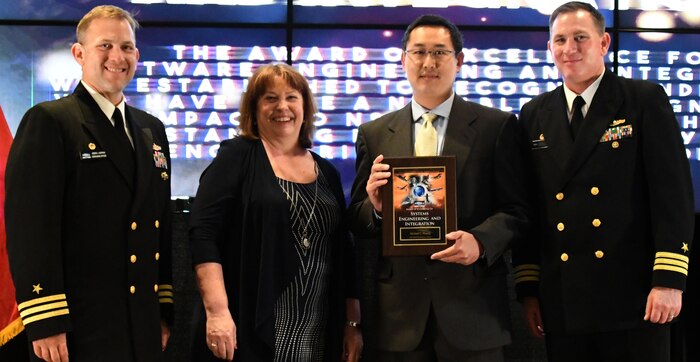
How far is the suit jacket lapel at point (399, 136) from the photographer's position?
9.91 feet

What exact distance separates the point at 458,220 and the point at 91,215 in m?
1.27

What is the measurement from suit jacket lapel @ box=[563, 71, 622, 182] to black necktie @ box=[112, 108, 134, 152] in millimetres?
1570

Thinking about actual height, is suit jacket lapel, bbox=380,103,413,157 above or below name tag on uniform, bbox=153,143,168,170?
above

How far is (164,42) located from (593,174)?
13.6ft

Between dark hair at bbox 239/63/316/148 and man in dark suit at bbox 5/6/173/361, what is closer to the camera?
man in dark suit at bbox 5/6/173/361

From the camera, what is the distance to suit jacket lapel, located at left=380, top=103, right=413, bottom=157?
3020mm

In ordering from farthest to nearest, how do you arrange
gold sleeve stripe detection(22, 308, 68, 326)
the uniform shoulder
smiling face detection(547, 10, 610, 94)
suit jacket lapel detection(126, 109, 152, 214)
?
the uniform shoulder → smiling face detection(547, 10, 610, 94) → suit jacket lapel detection(126, 109, 152, 214) → gold sleeve stripe detection(22, 308, 68, 326)

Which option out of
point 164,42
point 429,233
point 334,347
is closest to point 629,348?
point 429,233

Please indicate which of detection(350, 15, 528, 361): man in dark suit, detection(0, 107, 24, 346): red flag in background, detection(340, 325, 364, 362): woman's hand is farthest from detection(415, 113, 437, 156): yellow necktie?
detection(0, 107, 24, 346): red flag in background

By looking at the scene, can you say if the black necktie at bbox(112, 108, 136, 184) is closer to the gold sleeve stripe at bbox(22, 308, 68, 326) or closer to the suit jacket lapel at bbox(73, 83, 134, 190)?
the suit jacket lapel at bbox(73, 83, 134, 190)

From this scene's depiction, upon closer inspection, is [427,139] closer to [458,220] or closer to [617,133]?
[458,220]

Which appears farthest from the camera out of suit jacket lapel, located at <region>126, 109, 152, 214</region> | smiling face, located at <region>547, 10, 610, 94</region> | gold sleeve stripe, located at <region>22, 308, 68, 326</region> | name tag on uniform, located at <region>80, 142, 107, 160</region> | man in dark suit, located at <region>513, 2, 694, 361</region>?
smiling face, located at <region>547, 10, 610, 94</region>

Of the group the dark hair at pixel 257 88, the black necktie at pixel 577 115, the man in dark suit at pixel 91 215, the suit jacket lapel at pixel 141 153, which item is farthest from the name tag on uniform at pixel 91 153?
the black necktie at pixel 577 115

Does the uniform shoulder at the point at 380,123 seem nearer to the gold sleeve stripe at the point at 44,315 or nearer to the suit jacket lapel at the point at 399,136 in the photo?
the suit jacket lapel at the point at 399,136
